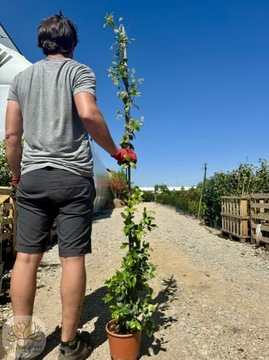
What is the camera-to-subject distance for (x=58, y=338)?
239 centimetres

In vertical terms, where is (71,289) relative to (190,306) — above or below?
above

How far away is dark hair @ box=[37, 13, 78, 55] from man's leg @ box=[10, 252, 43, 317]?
1242 mm

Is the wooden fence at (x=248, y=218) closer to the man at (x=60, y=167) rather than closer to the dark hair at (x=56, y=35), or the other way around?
the man at (x=60, y=167)

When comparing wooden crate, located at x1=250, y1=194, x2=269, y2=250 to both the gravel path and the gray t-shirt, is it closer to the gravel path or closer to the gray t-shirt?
the gravel path

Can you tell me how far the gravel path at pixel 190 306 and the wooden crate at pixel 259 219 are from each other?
1.42 metres

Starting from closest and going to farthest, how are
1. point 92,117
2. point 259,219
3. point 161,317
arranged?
point 92,117, point 161,317, point 259,219

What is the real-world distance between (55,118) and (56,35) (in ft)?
1.64

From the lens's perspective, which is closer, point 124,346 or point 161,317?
point 124,346

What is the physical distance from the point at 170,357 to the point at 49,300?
1497 mm

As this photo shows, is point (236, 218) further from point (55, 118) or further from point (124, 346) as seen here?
point (55, 118)

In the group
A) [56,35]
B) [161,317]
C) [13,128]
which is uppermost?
[56,35]

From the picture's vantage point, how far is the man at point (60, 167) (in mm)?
1940

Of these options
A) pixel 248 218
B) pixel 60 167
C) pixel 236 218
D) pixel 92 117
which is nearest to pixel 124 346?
pixel 60 167

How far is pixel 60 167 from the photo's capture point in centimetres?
196
